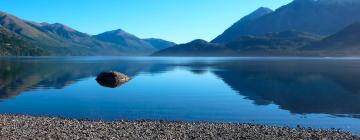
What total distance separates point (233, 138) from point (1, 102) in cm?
3907

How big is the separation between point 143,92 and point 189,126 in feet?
119

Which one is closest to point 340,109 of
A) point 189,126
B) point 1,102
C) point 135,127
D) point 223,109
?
point 223,109

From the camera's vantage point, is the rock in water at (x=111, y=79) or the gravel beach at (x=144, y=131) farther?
the rock in water at (x=111, y=79)

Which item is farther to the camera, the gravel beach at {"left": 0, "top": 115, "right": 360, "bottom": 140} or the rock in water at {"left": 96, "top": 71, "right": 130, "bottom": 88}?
the rock in water at {"left": 96, "top": 71, "right": 130, "bottom": 88}

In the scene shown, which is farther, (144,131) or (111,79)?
(111,79)

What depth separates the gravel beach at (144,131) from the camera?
32875 millimetres

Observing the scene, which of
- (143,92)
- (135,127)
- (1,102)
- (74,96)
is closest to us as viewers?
(135,127)

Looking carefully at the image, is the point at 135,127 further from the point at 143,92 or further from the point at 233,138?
the point at 143,92

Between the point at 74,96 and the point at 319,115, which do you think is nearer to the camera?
the point at 319,115

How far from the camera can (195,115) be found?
4803 cm

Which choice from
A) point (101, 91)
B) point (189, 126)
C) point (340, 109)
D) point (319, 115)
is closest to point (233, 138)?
point (189, 126)

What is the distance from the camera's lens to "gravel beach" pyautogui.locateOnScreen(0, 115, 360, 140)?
108 ft

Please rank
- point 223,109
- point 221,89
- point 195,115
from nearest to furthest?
point 195,115 → point 223,109 → point 221,89

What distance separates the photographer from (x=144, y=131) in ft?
116
